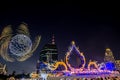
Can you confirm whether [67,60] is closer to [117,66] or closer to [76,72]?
[76,72]

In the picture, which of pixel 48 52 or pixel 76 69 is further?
pixel 48 52

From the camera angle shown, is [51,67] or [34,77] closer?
[34,77]

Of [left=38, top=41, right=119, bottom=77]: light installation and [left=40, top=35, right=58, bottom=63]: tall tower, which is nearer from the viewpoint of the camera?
[left=38, top=41, right=119, bottom=77]: light installation

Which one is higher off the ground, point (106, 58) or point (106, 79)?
point (106, 58)

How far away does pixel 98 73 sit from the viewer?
23406mm

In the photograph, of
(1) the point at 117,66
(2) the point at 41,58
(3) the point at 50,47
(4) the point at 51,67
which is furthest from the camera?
(3) the point at 50,47

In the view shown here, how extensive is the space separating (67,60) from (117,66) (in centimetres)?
1352

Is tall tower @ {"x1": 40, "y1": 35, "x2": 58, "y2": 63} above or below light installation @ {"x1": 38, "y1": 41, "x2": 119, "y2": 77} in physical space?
above

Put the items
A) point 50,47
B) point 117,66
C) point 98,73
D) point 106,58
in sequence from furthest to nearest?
point 50,47 < point 106,58 < point 117,66 < point 98,73

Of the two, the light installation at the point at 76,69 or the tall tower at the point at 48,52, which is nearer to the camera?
the light installation at the point at 76,69

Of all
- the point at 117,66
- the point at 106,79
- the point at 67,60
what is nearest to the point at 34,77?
the point at 67,60

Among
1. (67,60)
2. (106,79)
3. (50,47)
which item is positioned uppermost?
(50,47)

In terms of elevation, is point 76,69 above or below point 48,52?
below

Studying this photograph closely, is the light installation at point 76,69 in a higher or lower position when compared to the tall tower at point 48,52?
lower
